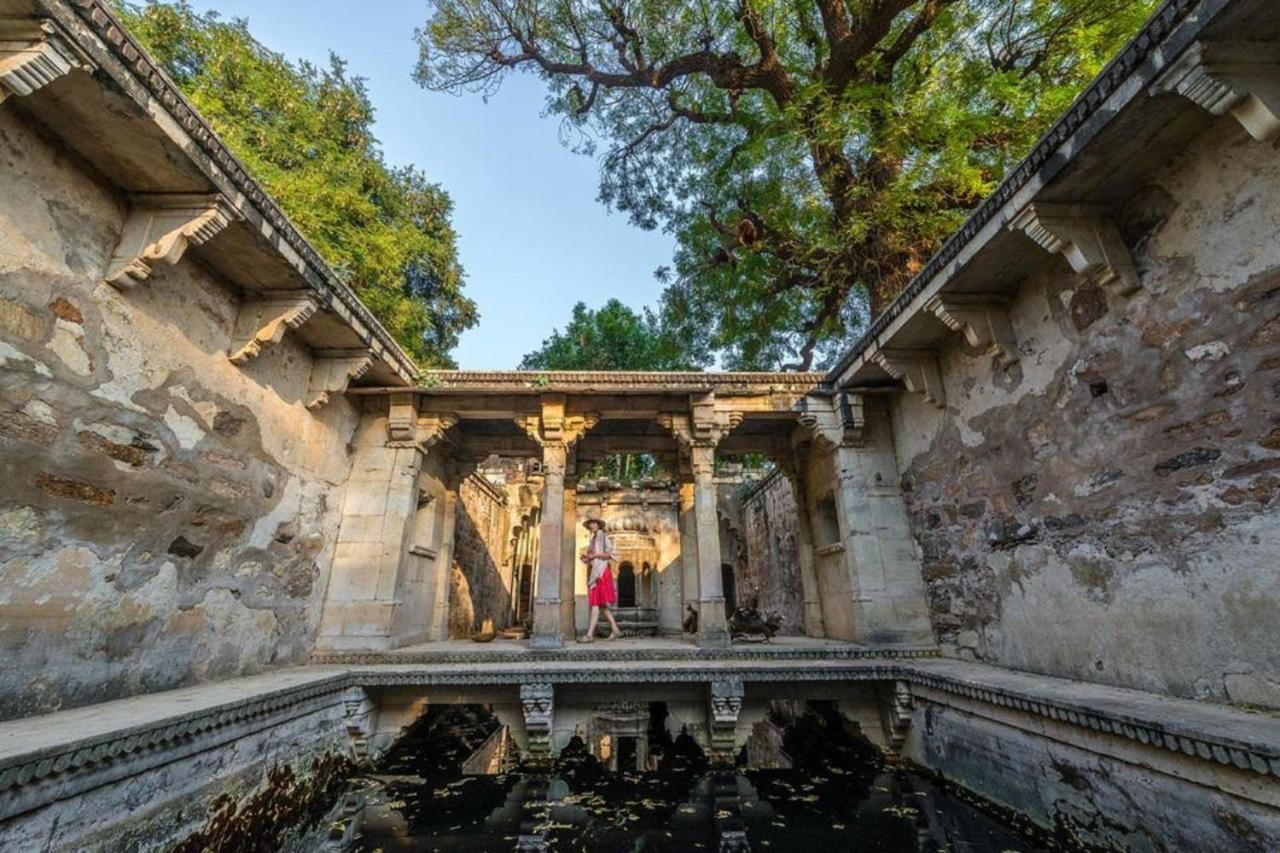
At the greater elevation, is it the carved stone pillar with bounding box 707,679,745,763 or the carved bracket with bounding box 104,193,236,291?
the carved bracket with bounding box 104,193,236,291

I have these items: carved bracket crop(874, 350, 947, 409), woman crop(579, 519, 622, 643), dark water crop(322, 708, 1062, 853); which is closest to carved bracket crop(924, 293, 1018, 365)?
carved bracket crop(874, 350, 947, 409)

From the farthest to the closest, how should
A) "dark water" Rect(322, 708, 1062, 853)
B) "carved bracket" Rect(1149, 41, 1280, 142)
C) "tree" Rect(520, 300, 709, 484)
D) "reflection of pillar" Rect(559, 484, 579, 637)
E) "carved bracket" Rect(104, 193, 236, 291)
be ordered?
"tree" Rect(520, 300, 709, 484) < "reflection of pillar" Rect(559, 484, 579, 637) < "carved bracket" Rect(104, 193, 236, 291) < "dark water" Rect(322, 708, 1062, 853) < "carved bracket" Rect(1149, 41, 1280, 142)

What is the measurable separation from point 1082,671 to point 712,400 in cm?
415

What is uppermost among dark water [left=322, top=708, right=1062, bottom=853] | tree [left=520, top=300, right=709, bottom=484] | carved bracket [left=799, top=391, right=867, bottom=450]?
tree [left=520, top=300, right=709, bottom=484]

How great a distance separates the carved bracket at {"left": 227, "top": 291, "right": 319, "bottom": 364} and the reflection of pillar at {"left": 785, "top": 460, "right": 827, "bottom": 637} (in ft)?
21.9

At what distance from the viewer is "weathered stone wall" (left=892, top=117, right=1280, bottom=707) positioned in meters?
2.68

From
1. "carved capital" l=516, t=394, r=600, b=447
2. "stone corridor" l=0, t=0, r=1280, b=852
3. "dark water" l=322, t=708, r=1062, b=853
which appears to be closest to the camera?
"stone corridor" l=0, t=0, r=1280, b=852

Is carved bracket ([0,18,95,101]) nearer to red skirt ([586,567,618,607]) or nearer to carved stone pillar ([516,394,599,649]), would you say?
carved stone pillar ([516,394,599,649])

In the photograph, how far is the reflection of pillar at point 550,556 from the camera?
5703 mm

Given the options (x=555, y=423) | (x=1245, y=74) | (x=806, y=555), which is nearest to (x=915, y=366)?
(x=1245, y=74)

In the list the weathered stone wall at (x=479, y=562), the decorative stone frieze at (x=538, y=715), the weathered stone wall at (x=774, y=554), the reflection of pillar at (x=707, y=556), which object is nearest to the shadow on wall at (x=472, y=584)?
the weathered stone wall at (x=479, y=562)

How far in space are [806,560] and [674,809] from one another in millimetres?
4459

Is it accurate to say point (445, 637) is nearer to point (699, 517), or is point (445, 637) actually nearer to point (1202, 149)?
point (699, 517)

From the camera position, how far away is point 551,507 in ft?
20.6
